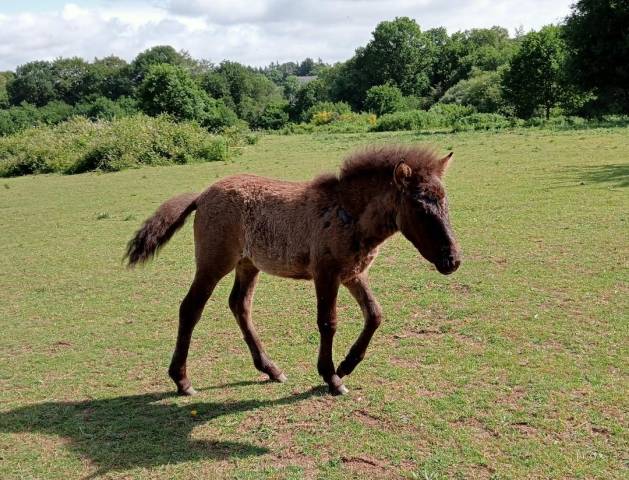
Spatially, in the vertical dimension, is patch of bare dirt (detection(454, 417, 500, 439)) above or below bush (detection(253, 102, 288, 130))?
below

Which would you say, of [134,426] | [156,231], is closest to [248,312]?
[156,231]

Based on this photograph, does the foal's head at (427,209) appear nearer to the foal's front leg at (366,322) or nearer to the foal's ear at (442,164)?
the foal's ear at (442,164)

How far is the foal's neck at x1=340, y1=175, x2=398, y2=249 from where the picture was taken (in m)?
5.22

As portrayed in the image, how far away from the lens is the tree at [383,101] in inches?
2756

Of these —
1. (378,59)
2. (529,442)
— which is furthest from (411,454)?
(378,59)

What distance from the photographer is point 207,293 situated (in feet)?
19.6

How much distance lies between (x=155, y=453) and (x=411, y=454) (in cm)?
217

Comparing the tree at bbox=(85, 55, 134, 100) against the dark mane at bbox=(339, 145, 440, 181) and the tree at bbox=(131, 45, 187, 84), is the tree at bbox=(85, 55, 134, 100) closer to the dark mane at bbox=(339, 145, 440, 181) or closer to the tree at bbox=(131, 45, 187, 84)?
the tree at bbox=(131, 45, 187, 84)

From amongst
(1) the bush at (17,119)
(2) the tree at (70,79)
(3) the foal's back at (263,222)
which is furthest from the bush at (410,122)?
(2) the tree at (70,79)

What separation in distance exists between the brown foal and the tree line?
37.0 metres

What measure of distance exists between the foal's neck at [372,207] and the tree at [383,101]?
66.2 m

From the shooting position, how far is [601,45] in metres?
36.7

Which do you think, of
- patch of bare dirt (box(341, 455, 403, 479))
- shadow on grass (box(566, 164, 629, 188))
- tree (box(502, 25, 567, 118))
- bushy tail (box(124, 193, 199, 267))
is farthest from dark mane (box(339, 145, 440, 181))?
tree (box(502, 25, 567, 118))

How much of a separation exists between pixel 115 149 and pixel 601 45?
3137cm
